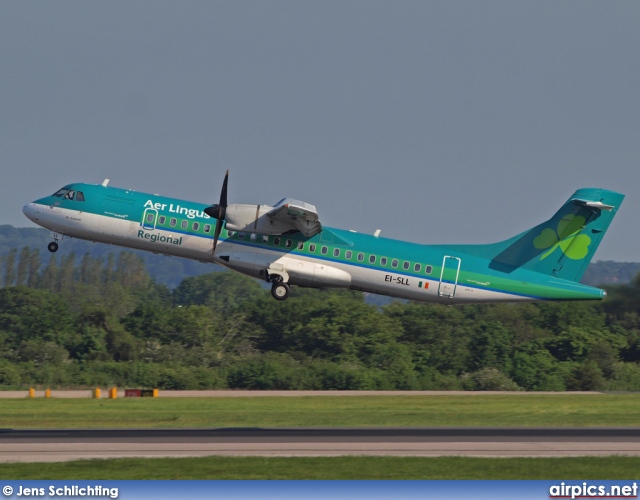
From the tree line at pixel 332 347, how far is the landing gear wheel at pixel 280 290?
49.4 ft

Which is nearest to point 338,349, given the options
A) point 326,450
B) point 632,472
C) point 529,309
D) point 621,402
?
point 529,309

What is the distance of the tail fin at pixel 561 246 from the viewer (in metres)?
39.3

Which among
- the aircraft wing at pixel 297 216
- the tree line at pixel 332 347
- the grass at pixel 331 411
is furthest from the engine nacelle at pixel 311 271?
the tree line at pixel 332 347

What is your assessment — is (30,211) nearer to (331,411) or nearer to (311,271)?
(311,271)

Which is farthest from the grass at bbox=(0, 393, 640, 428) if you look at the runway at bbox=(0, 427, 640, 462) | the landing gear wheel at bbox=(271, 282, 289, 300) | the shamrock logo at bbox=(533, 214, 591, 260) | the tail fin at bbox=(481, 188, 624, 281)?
the shamrock logo at bbox=(533, 214, 591, 260)

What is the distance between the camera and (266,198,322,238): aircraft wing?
35562 millimetres

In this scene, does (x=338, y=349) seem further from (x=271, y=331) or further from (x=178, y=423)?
(x=178, y=423)

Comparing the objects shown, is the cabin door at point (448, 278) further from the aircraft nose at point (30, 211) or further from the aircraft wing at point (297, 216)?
the aircraft nose at point (30, 211)

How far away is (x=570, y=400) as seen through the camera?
44469mm

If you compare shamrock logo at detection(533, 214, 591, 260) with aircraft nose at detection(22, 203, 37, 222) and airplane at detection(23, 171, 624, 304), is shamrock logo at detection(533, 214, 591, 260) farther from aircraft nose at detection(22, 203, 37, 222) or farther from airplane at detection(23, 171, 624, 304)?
aircraft nose at detection(22, 203, 37, 222)

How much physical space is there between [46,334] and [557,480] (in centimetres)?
4676

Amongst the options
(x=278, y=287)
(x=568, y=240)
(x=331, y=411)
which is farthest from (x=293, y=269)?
(x=568, y=240)

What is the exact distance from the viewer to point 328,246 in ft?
125

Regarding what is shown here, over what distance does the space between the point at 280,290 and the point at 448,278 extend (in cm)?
700
